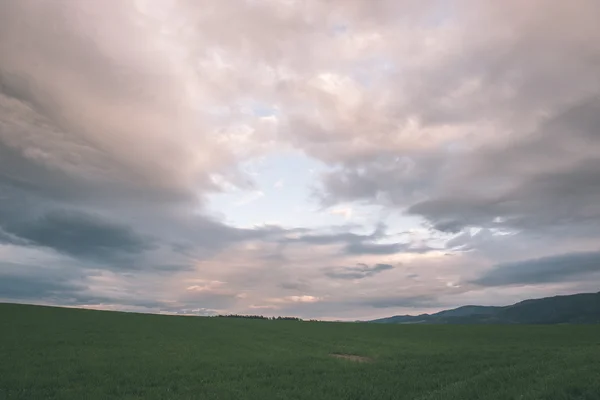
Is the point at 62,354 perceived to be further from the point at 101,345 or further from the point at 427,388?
the point at 427,388

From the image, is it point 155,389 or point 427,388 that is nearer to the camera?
point 427,388

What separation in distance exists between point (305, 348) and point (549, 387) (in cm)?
3703

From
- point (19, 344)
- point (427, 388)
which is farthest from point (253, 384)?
point (19, 344)

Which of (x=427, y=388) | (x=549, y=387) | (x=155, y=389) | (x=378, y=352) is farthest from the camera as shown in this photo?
(x=378, y=352)

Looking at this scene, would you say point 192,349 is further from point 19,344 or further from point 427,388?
point 427,388

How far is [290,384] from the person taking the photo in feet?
73.3

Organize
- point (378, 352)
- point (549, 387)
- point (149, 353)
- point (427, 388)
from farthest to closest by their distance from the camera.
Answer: point (378, 352), point (149, 353), point (427, 388), point (549, 387)

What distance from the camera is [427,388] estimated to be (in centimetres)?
1947

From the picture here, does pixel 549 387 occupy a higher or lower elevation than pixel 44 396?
higher

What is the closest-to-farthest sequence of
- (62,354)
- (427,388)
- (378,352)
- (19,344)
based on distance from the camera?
(427,388), (62,354), (19,344), (378,352)

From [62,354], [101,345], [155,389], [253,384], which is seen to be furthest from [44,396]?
[101,345]

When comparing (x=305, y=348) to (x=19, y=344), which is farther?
(x=305, y=348)

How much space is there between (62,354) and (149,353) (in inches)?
274

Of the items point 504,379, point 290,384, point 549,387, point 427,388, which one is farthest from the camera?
point 290,384
